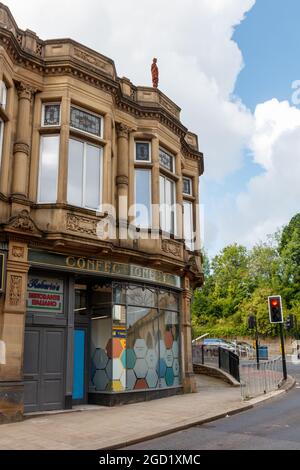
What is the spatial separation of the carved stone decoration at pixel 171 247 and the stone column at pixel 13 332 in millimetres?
5276

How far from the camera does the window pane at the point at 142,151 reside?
16.1 m

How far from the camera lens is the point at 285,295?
54812mm

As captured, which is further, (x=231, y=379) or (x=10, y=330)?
(x=231, y=379)

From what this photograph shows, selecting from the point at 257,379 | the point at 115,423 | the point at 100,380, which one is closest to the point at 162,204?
the point at 100,380

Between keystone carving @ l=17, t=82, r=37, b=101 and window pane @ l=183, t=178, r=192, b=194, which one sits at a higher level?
keystone carving @ l=17, t=82, r=37, b=101

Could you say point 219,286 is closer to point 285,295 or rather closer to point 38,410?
point 285,295

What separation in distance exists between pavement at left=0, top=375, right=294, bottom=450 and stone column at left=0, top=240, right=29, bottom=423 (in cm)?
53

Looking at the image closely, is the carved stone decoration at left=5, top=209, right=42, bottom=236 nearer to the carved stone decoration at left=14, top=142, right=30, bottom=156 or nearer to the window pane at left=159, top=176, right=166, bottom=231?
the carved stone decoration at left=14, top=142, right=30, bottom=156

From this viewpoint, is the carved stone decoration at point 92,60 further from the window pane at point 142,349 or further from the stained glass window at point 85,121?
the window pane at point 142,349

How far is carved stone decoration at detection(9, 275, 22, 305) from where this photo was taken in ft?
37.6

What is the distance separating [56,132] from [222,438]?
9338 millimetres

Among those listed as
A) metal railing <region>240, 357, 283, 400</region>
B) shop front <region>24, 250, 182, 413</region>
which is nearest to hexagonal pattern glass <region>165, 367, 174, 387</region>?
shop front <region>24, 250, 182, 413</region>
